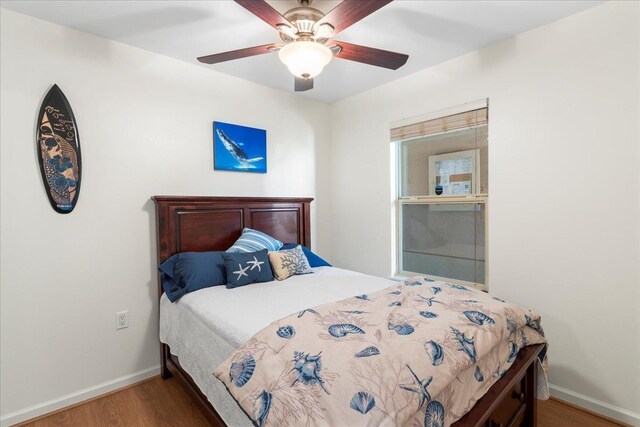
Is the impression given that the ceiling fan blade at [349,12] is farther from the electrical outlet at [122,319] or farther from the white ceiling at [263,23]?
the electrical outlet at [122,319]

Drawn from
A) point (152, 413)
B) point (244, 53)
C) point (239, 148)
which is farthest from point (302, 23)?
point (152, 413)

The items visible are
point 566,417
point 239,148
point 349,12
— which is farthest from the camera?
point 239,148

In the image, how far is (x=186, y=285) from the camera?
7.18ft

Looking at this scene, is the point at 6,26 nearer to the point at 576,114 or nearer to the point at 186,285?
the point at 186,285

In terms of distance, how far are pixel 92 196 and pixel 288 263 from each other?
4.84 ft

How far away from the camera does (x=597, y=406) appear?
2.00 metres

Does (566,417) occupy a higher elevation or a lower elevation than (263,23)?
lower

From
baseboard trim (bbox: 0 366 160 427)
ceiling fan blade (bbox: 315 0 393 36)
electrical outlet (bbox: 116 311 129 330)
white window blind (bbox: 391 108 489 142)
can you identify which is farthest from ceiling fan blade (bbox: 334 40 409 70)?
baseboard trim (bbox: 0 366 160 427)

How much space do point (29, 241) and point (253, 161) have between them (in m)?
1.74

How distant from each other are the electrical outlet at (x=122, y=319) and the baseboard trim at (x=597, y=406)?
3091 mm

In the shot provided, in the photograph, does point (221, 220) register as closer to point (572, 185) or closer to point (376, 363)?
point (376, 363)

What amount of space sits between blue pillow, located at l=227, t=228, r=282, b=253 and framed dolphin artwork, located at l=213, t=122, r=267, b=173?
0.63m

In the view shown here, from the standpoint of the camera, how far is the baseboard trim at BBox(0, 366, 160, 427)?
1.95 m

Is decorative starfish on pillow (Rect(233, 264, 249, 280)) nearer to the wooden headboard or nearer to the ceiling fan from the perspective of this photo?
the wooden headboard
